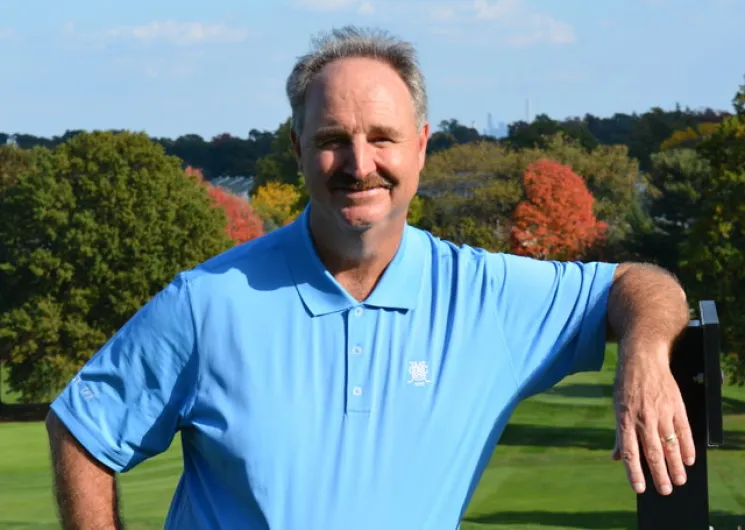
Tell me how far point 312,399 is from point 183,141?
15833 cm

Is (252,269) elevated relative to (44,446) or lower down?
elevated

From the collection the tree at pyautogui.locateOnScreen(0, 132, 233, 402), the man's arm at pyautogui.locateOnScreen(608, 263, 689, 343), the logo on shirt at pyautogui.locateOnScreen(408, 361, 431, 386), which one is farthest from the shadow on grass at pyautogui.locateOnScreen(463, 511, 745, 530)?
the tree at pyautogui.locateOnScreen(0, 132, 233, 402)

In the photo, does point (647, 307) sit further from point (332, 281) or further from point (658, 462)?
point (332, 281)

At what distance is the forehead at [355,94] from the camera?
3.45 m

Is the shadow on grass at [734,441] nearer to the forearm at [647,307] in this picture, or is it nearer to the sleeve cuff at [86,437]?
the forearm at [647,307]

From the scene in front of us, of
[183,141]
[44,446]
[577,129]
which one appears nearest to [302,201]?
[577,129]

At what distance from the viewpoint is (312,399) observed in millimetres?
3400

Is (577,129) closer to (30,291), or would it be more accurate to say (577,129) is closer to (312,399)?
(30,291)

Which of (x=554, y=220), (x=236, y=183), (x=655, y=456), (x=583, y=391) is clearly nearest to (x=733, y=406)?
(x=583, y=391)

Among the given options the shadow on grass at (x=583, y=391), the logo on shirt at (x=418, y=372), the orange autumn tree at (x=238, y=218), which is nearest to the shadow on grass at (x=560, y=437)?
the shadow on grass at (x=583, y=391)

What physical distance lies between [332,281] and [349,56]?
1.76 ft

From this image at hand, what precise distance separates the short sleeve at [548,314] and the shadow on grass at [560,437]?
34.3 m

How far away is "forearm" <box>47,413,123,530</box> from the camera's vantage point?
3402mm

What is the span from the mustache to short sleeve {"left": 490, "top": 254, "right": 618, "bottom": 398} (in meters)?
0.38
